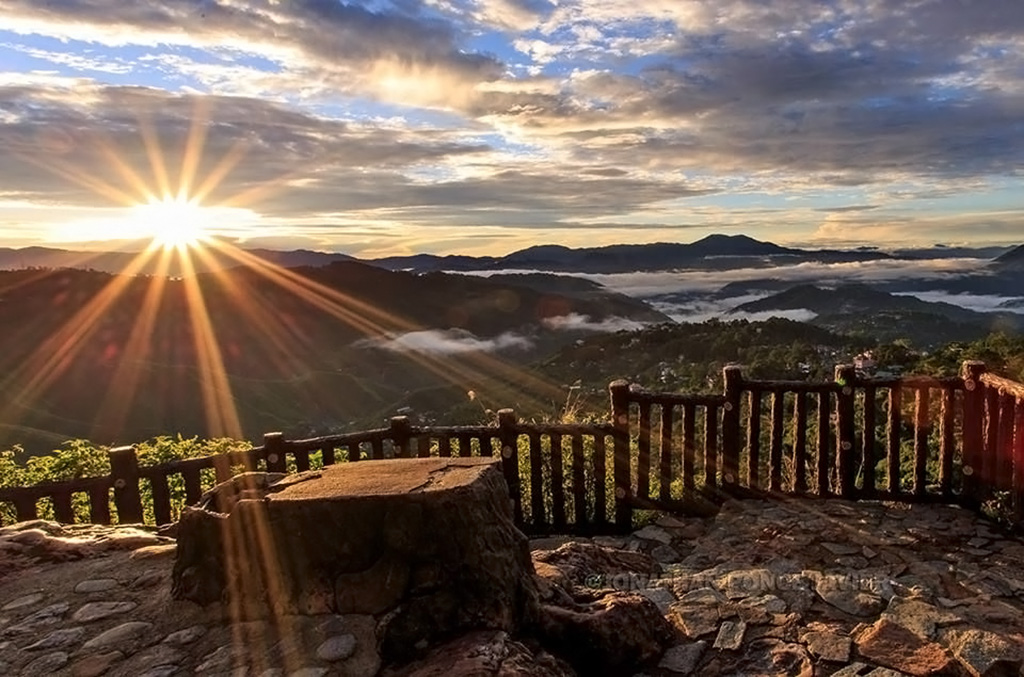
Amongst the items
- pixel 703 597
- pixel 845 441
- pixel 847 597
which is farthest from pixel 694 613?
pixel 845 441

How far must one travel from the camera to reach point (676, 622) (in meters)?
4.12

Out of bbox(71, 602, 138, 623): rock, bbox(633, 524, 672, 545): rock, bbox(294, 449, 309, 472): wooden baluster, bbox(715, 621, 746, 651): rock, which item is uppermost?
bbox(71, 602, 138, 623): rock

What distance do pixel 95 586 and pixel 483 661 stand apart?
7.92ft

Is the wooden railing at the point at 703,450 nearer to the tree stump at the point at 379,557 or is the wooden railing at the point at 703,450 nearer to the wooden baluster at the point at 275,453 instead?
the wooden baluster at the point at 275,453

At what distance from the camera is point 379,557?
3.34m

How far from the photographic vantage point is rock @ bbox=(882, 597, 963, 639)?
156 inches

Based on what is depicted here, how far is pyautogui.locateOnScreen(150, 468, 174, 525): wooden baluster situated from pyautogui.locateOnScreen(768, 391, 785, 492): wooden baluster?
5.88 m

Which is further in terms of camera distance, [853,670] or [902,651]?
[902,651]

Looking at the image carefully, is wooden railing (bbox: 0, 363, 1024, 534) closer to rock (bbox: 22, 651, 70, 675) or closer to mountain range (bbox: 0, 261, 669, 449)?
rock (bbox: 22, 651, 70, 675)

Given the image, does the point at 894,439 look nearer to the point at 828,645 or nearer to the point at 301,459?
the point at 828,645

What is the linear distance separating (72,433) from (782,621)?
247 ft

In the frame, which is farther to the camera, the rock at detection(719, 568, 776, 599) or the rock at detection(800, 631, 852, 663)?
the rock at detection(719, 568, 776, 599)

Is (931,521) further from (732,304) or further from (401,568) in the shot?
(732,304)

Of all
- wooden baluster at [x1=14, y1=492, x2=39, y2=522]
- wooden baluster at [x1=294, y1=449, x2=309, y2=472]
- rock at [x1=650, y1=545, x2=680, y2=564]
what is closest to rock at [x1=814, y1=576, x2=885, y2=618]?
rock at [x1=650, y1=545, x2=680, y2=564]
